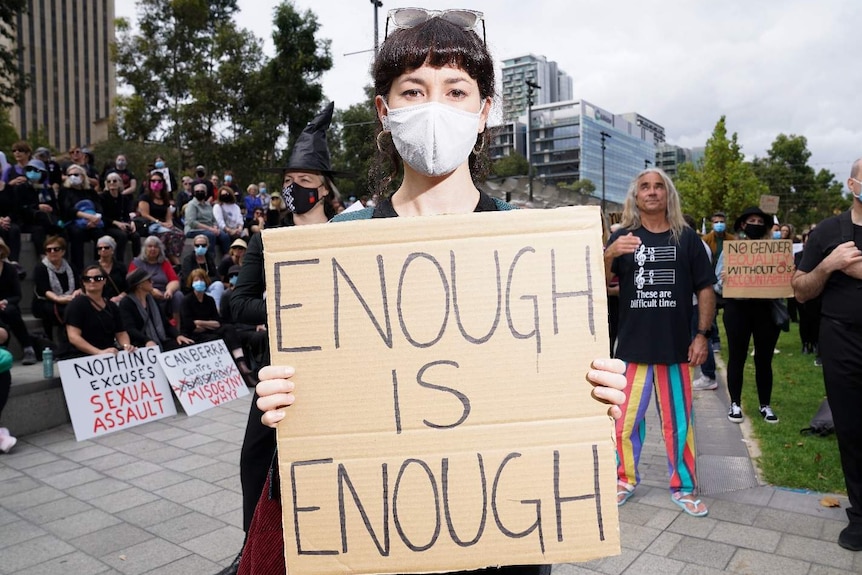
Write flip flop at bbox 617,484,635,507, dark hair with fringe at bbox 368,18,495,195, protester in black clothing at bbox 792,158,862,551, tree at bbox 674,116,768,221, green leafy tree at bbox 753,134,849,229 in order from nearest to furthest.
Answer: dark hair with fringe at bbox 368,18,495,195 → protester in black clothing at bbox 792,158,862,551 → flip flop at bbox 617,484,635,507 → tree at bbox 674,116,768,221 → green leafy tree at bbox 753,134,849,229

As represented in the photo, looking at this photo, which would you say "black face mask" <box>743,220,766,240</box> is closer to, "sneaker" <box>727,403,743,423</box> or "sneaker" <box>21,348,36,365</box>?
"sneaker" <box>727,403,743,423</box>

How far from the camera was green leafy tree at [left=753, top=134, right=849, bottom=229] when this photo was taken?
59375 millimetres

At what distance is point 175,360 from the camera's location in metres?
7.68

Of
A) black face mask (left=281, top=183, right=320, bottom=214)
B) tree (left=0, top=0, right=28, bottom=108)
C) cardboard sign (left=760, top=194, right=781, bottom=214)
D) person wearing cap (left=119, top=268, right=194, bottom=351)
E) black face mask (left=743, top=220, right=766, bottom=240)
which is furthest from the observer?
tree (left=0, top=0, right=28, bottom=108)

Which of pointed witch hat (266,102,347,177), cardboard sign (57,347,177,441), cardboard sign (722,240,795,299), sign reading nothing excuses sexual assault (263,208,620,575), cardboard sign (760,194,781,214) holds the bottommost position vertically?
cardboard sign (57,347,177,441)

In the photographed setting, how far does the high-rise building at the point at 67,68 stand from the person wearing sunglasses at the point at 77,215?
84.7 metres

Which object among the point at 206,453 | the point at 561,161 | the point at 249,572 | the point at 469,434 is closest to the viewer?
the point at 469,434

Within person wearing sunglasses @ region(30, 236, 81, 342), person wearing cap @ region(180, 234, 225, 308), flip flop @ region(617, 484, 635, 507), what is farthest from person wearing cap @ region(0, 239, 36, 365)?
flip flop @ region(617, 484, 635, 507)

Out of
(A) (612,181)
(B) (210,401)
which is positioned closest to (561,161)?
(A) (612,181)

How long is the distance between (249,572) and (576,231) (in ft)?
4.34

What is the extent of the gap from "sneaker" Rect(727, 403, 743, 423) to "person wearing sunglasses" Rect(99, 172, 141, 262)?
A: 937 cm

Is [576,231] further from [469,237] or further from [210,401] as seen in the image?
[210,401]

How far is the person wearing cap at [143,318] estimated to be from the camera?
25.3ft

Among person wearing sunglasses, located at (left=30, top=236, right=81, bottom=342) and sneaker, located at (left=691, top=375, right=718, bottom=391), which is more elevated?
person wearing sunglasses, located at (left=30, top=236, right=81, bottom=342)
